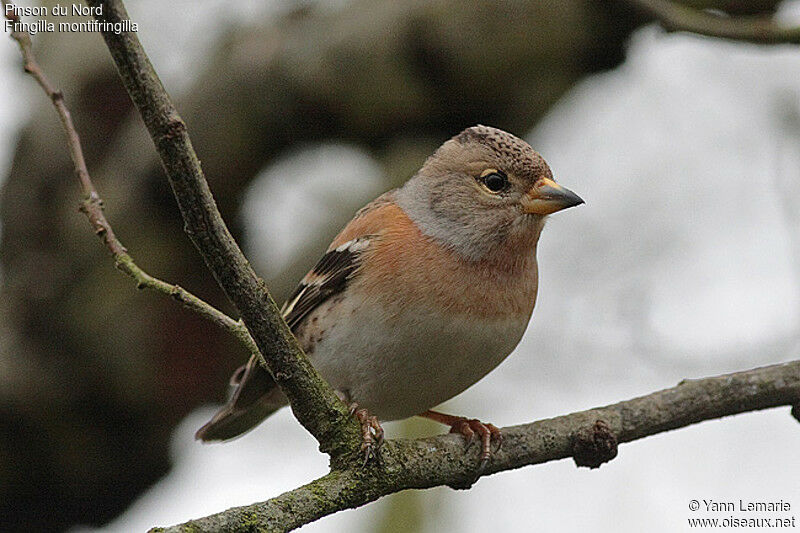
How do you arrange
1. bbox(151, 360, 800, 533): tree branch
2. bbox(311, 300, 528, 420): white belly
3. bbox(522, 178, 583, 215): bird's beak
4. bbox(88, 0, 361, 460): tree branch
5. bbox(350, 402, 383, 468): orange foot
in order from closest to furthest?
bbox(88, 0, 361, 460): tree branch → bbox(350, 402, 383, 468): orange foot → bbox(151, 360, 800, 533): tree branch → bbox(311, 300, 528, 420): white belly → bbox(522, 178, 583, 215): bird's beak

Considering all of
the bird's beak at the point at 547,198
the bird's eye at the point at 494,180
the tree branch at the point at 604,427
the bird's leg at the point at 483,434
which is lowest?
the tree branch at the point at 604,427

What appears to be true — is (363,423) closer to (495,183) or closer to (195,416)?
(495,183)

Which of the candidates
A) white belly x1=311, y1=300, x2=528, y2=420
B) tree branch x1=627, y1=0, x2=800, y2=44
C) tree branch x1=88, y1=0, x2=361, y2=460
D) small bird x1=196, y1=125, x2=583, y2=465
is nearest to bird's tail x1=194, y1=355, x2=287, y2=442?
small bird x1=196, y1=125, x2=583, y2=465

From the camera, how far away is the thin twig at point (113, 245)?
337 cm

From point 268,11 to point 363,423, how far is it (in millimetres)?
5338

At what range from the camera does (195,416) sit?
25.2 feet

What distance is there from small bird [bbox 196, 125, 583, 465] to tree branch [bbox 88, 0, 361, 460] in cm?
90

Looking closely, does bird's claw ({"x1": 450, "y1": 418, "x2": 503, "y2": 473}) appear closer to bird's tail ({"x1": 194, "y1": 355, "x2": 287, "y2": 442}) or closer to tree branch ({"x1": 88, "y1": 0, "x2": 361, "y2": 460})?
tree branch ({"x1": 88, "y1": 0, "x2": 361, "y2": 460})

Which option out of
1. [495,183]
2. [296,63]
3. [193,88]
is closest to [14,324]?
[193,88]

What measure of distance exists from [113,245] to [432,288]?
182 centimetres

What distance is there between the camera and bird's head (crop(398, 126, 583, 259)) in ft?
17.5

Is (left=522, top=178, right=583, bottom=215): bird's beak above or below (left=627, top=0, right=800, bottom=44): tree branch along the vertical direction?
below

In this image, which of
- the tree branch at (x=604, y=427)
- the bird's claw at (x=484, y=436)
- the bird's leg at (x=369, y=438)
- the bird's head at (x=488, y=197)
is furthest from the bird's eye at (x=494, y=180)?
the bird's leg at (x=369, y=438)

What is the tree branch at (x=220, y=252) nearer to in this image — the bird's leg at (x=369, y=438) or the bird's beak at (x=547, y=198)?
the bird's leg at (x=369, y=438)
